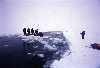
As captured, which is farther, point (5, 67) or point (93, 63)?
point (93, 63)

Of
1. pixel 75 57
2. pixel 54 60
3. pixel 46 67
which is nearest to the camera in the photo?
pixel 46 67

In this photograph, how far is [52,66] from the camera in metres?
5.35

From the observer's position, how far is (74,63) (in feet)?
18.8

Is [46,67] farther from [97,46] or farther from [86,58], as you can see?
[97,46]

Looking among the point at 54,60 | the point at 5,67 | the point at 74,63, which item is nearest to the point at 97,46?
the point at 74,63

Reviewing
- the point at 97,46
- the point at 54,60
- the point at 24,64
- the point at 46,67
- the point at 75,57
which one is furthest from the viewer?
the point at 97,46

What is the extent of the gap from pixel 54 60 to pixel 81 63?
1546mm

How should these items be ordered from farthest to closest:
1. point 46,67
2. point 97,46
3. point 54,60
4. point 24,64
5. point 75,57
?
1. point 97,46
2. point 75,57
3. point 54,60
4. point 24,64
5. point 46,67

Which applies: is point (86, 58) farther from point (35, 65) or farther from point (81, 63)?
point (35, 65)

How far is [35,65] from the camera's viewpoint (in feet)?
18.1

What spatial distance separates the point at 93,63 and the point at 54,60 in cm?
219

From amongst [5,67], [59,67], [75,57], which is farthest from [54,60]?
[5,67]

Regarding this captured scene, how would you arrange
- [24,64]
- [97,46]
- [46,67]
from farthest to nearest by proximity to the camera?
[97,46]
[24,64]
[46,67]

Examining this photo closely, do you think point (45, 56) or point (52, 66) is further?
point (45, 56)
